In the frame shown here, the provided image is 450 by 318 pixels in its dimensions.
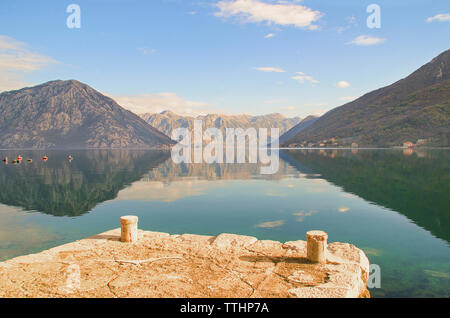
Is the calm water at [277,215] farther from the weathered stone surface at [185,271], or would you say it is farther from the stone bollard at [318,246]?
the weathered stone surface at [185,271]

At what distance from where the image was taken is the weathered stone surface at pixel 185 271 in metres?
9.58

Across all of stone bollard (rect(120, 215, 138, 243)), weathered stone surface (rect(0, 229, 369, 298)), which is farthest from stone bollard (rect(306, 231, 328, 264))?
stone bollard (rect(120, 215, 138, 243))

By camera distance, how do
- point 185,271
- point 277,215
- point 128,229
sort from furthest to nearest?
1. point 277,215
2. point 128,229
3. point 185,271

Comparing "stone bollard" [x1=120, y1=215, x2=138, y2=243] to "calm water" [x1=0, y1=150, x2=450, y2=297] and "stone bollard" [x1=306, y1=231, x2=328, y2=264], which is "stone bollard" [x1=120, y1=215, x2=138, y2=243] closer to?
"calm water" [x1=0, y1=150, x2=450, y2=297]

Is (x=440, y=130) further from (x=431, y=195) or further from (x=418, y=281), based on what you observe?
(x=418, y=281)

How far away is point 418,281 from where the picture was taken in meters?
12.6

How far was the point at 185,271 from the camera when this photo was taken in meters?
11.2

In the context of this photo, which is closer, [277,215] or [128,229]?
[128,229]

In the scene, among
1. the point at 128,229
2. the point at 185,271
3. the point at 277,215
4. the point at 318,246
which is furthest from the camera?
the point at 277,215

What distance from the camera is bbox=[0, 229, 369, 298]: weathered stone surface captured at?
9578 millimetres

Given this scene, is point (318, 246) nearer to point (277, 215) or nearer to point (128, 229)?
point (128, 229)

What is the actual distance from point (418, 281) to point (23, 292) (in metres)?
14.1

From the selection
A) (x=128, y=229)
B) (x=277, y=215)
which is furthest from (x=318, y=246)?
(x=277, y=215)

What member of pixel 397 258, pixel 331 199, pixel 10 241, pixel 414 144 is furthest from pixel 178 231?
pixel 414 144
